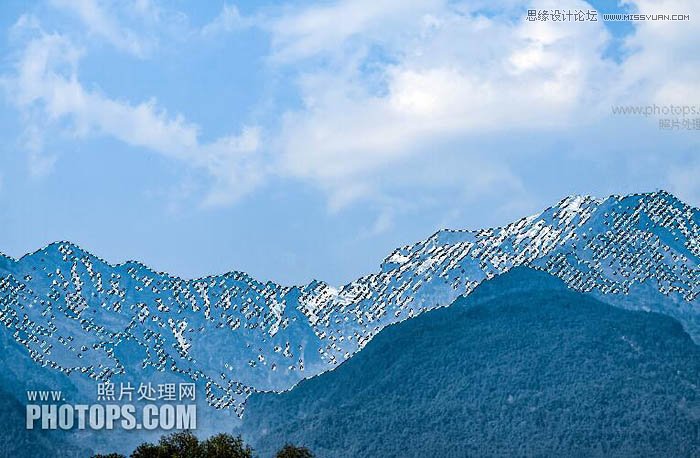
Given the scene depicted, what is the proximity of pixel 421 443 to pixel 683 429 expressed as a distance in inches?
1738

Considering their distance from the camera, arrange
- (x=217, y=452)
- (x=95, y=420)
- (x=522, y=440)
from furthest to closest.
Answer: (x=522, y=440)
(x=95, y=420)
(x=217, y=452)

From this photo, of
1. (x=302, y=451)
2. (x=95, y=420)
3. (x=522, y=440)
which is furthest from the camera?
(x=522, y=440)

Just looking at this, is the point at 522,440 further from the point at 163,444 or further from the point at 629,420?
the point at 163,444

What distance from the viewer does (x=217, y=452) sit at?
82.9m

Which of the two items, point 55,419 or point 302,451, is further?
point 55,419

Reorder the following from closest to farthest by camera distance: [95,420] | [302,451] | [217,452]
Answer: [217,452], [302,451], [95,420]

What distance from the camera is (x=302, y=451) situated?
9156 cm

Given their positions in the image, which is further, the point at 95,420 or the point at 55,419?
the point at 55,419

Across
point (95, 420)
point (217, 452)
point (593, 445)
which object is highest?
point (95, 420)

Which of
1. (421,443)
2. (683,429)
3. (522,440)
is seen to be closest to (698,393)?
(683,429)

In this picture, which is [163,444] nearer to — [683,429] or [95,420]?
[95,420]

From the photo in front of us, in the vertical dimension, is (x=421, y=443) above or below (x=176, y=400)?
below

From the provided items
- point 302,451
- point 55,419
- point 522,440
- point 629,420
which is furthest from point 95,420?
point 302,451

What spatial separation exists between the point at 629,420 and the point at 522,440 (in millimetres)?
18479
